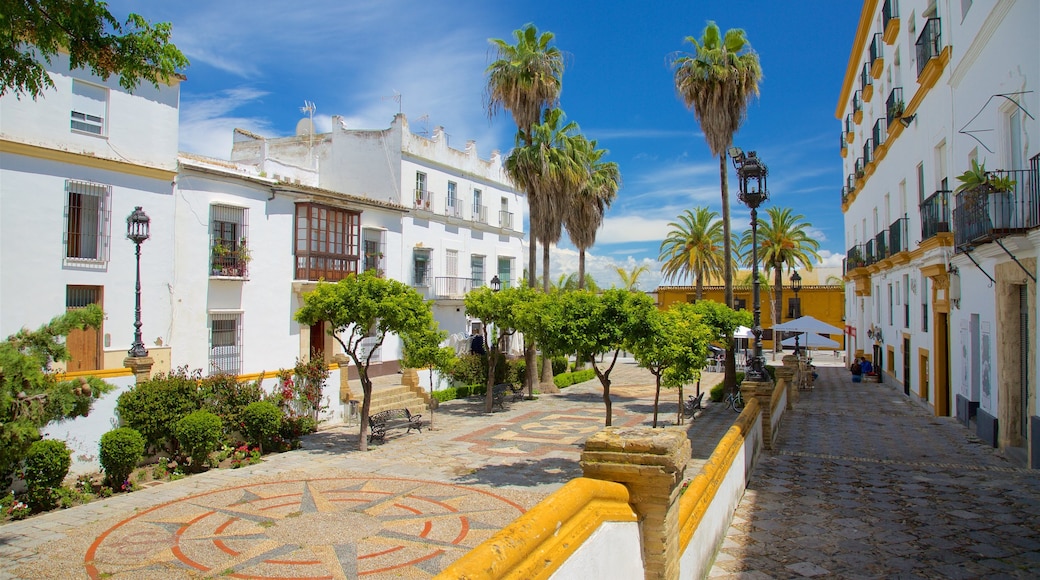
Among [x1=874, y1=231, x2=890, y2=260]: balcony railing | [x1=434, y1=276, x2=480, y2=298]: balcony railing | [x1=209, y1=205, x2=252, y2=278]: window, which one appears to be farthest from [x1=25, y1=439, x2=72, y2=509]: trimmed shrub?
[x1=874, y1=231, x2=890, y2=260]: balcony railing

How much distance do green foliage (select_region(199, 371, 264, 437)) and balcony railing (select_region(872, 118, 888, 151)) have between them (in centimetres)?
2269

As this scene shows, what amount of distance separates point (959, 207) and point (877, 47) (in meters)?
14.4

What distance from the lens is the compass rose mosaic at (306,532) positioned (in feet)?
26.4

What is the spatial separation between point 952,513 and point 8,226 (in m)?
20.2

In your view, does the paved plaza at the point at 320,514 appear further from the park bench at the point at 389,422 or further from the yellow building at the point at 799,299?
the yellow building at the point at 799,299

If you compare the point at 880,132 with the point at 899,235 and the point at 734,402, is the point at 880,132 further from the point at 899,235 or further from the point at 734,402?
the point at 734,402

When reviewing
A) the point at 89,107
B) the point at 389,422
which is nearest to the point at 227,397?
the point at 389,422

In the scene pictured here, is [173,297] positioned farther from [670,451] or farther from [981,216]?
[981,216]

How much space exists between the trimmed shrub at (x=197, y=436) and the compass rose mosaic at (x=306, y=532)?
1951 millimetres

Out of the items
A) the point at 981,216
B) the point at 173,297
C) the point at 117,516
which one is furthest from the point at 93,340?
the point at 981,216

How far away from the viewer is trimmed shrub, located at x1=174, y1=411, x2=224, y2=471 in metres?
13.3

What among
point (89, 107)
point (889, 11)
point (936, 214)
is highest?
point (889, 11)

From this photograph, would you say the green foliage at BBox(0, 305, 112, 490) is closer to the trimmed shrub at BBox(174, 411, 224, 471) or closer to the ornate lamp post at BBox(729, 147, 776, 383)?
the trimmed shrub at BBox(174, 411, 224, 471)

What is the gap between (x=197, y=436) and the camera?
13.3 meters
